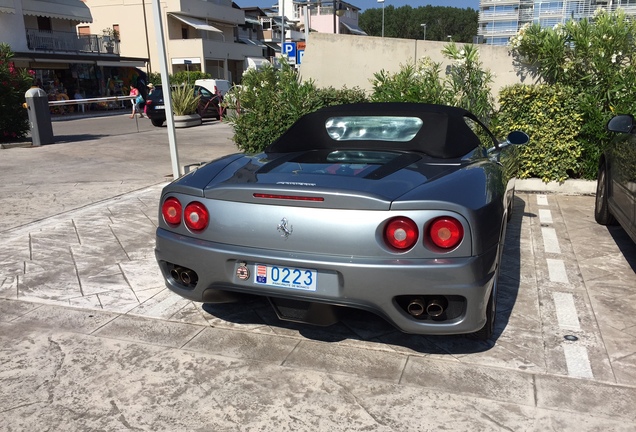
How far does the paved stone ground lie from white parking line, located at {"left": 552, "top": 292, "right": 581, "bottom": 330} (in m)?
0.01

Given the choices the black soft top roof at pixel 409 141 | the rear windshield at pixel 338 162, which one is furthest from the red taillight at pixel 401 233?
the black soft top roof at pixel 409 141

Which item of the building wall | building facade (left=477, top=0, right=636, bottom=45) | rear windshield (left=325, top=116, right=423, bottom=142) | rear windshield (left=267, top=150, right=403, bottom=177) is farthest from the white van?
building facade (left=477, top=0, right=636, bottom=45)

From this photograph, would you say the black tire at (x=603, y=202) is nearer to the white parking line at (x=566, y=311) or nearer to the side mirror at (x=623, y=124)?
the side mirror at (x=623, y=124)

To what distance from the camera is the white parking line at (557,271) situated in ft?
15.1

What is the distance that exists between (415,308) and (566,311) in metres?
1.61

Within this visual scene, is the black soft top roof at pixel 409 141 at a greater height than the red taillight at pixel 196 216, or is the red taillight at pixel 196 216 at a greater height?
the black soft top roof at pixel 409 141

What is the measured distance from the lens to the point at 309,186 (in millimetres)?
3008

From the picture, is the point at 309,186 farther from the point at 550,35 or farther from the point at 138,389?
the point at 550,35

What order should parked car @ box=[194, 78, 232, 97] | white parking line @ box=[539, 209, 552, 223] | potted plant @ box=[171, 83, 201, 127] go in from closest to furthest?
white parking line @ box=[539, 209, 552, 223]
potted plant @ box=[171, 83, 201, 127]
parked car @ box=[194, 78, 232, 97]

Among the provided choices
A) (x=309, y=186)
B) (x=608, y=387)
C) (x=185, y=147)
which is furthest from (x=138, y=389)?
(x=185, y=147)

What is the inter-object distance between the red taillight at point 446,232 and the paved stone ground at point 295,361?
2.58 feet

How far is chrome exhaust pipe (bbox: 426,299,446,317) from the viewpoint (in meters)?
2.93

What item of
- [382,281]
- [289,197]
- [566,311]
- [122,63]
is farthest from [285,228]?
[122,63]

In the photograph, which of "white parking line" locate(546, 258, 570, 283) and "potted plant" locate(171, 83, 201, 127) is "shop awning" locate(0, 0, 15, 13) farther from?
"white parking line" locate(546, 258, 570, 283)
